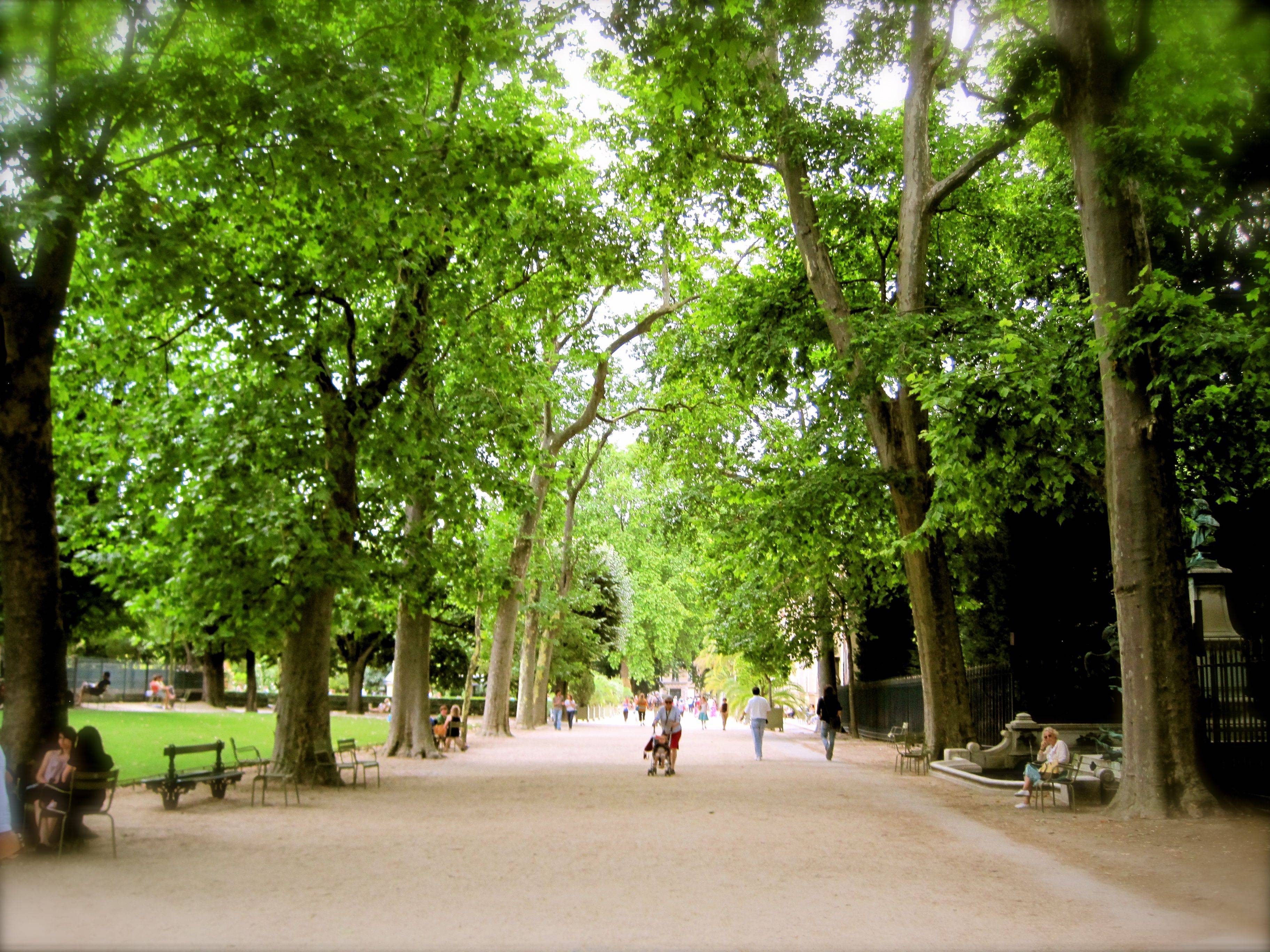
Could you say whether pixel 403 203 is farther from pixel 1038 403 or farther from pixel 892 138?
pixel 892 138

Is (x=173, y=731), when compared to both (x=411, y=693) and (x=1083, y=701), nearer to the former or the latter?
(x=411, y=693)

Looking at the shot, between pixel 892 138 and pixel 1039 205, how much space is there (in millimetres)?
3087

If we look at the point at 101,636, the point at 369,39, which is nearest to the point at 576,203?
the point at 369,39

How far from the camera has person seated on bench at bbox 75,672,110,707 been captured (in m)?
48.8

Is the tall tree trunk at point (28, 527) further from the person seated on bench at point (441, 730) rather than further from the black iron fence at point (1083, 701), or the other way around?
the person seated on bench at point (441, 730)

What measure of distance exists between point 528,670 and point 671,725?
2056cm

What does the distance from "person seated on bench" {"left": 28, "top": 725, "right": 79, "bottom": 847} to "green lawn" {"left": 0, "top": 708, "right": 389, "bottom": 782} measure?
7.38 m

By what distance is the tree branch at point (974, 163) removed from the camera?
15.9 metres

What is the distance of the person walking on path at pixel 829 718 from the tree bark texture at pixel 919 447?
6.13 metres

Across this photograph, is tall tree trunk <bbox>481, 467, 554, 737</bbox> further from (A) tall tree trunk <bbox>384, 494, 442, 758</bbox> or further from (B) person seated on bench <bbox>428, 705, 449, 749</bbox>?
(A) tall tree trunk <bbox>384, 494, 442, 758</bbox>

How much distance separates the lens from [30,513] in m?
10.0

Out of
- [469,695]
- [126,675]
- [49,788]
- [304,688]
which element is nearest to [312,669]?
[304,688]

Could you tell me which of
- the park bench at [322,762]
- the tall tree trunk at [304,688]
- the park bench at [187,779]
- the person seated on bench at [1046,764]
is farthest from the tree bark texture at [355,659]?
the person seated on bench at [1046,764]

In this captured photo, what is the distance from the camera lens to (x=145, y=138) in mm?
12766
